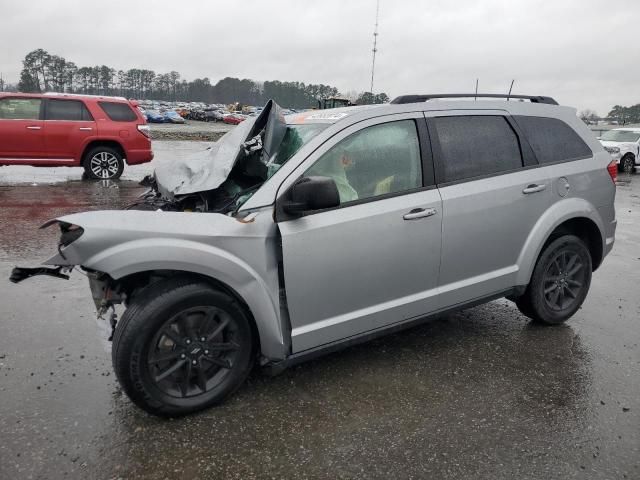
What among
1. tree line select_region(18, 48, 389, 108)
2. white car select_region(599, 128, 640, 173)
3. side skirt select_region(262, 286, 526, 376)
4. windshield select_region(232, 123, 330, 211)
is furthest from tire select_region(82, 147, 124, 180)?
tree line select_region(18, 48, 389, 108)

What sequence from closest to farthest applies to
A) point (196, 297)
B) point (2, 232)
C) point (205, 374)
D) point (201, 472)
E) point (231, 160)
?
point (201, 472) < point (196, 297) < point (205, 374) < point (231, 160) < point (2, 232)

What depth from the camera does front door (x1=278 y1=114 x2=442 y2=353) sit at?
2926 mm

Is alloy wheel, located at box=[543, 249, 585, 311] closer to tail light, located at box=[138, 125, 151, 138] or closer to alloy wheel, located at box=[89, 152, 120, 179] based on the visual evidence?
tail light, located at box=[138, 125, 151, 138]

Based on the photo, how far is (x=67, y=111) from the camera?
11.0 metres

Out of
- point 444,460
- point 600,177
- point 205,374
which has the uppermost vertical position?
point 600,177

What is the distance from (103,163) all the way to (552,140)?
995 cm

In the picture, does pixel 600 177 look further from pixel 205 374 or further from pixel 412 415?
pixel 205 374

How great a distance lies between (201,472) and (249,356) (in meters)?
0.70

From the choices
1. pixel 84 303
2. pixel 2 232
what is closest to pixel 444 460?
pixel 84 303

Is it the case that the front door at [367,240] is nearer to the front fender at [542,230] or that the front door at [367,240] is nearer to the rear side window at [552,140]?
the front fender at [542,230]

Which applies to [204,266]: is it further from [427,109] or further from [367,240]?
[427,109]

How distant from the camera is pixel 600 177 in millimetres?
4227

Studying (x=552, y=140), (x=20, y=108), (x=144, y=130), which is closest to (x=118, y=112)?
(x=144, y=130)

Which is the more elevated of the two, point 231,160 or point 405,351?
point 231,160
